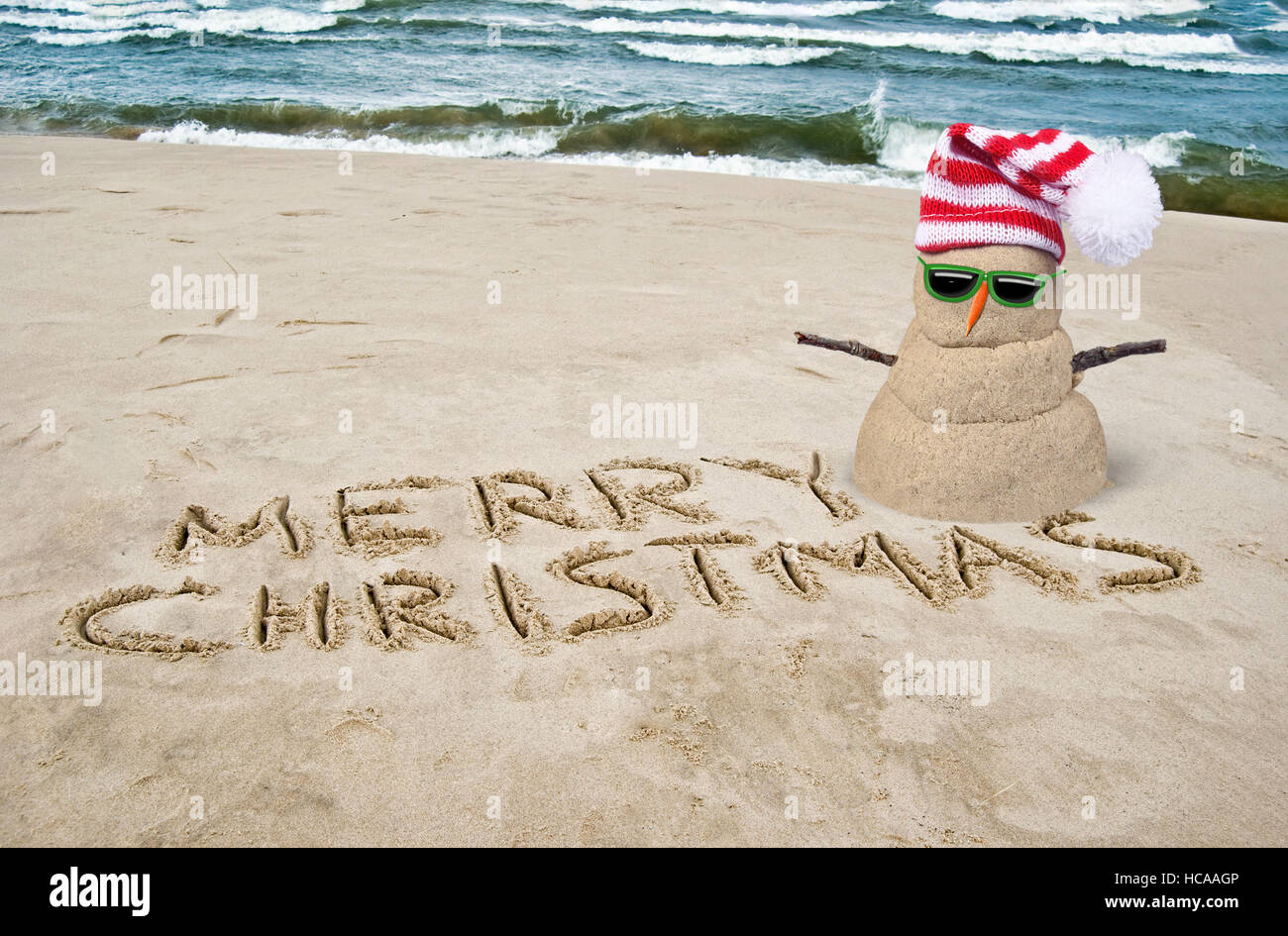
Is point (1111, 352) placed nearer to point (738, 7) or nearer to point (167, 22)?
point (167, 22)

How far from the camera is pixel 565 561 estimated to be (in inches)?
130

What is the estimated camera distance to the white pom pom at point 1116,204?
312cm

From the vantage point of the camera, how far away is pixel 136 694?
8.68 ft

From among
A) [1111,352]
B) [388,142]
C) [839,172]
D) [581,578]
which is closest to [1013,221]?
[1111,352]

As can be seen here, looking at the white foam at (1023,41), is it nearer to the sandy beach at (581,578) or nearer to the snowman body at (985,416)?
the sandy beach at (581,578)

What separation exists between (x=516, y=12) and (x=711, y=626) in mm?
16994

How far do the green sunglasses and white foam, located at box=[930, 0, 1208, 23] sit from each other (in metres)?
17.2

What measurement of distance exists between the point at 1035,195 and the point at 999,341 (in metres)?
0.47

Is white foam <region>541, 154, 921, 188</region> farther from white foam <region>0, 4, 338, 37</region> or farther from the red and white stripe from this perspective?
white foam <region>0, 4, 338, 37</region>

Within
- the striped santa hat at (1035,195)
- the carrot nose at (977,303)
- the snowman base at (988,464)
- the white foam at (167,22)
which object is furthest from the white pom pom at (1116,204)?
the white foam at (167,22)

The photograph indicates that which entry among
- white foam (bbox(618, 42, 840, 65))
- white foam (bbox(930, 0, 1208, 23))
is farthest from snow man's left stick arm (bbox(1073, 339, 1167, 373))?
white foam (bbox(930, 0, 1208, 23))

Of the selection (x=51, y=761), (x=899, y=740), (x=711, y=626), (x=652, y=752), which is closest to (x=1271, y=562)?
(x=899, y=740)

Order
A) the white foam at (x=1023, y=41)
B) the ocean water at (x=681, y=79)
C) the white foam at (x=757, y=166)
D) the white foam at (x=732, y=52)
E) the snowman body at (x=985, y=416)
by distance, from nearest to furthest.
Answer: the snowman body at (x=985, y=416) → the white foam at (x=757, y=166) → the ocean water at (x=681, y=79) → the white foam at (x=732, y=52) → the white foam at (x=1023, y=41)

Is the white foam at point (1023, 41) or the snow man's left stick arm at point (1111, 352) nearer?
the snow man's left stick arm at point (1111, 352)
